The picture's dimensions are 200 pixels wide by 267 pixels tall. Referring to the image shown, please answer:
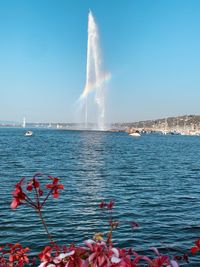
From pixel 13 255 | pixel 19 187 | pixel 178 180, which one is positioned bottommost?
pixel 178 180

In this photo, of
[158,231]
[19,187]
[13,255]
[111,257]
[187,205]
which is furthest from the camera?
[187,205]

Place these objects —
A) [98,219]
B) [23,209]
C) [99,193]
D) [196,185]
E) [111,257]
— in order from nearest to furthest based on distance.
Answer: [111,257]
[98,219]
[23,209]
[99,193]
[196,185]

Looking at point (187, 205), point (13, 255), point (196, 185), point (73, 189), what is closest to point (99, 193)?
point (73, 189)

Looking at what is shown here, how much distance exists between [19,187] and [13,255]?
4.95 feet

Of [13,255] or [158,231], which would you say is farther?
[158,231]

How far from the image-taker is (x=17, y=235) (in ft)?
56.9

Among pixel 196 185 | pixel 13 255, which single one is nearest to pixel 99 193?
pixel 196 185

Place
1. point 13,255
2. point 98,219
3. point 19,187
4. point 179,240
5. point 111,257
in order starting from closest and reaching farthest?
point 111,257 → point 19,187 → point 13,255 → point 179,240 → point 98,219

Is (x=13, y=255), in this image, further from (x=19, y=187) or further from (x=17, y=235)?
(x=17, y=235)

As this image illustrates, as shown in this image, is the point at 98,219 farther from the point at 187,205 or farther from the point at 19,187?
the point at 19,187

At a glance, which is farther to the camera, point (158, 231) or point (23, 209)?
point (23, 209)

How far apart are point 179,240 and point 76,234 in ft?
15.6

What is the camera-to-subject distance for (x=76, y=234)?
1786cm

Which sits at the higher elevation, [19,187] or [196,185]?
[19,187]
